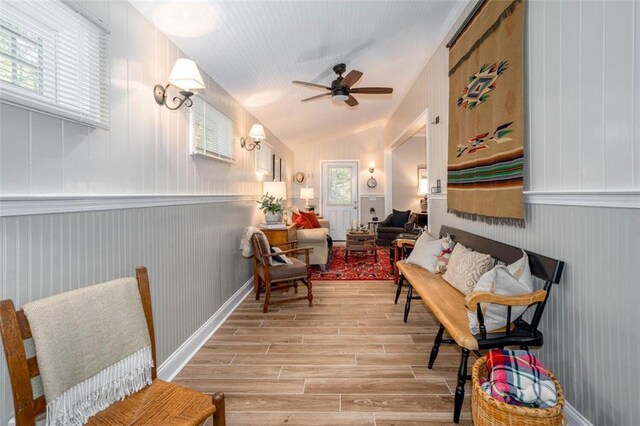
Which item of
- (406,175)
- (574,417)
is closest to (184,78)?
(574,417)

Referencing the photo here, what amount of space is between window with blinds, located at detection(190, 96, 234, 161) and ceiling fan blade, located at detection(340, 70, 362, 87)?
1364mm

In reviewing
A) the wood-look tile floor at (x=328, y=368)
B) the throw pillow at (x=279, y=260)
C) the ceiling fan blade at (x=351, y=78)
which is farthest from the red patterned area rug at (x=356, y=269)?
the ceiling fan blade at (x=351, y=78)

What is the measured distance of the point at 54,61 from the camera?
128 centimetres

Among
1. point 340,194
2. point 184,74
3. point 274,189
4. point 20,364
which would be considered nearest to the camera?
point 20,364

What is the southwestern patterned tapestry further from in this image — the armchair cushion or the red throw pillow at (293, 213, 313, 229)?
the red throw pillow at (293, 213, 313, 229)

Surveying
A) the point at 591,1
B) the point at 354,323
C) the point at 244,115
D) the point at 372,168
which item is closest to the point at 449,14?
the point at 591,1

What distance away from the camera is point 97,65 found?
1.52m

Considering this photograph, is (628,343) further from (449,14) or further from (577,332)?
Answer: (449,14)

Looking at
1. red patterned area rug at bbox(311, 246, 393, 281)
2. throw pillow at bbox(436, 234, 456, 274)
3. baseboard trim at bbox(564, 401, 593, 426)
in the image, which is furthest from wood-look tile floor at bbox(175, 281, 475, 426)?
red patterned area rug at bbox(311, 246, 393, 281)

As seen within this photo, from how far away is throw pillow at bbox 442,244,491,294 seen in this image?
7.00 ft

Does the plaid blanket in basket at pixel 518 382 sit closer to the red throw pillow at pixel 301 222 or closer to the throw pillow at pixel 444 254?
the throw pillow at pixel 444 254

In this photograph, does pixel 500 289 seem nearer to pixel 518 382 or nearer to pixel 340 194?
pixel 518 382

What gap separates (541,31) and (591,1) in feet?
1.11

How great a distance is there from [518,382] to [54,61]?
2474 mm
